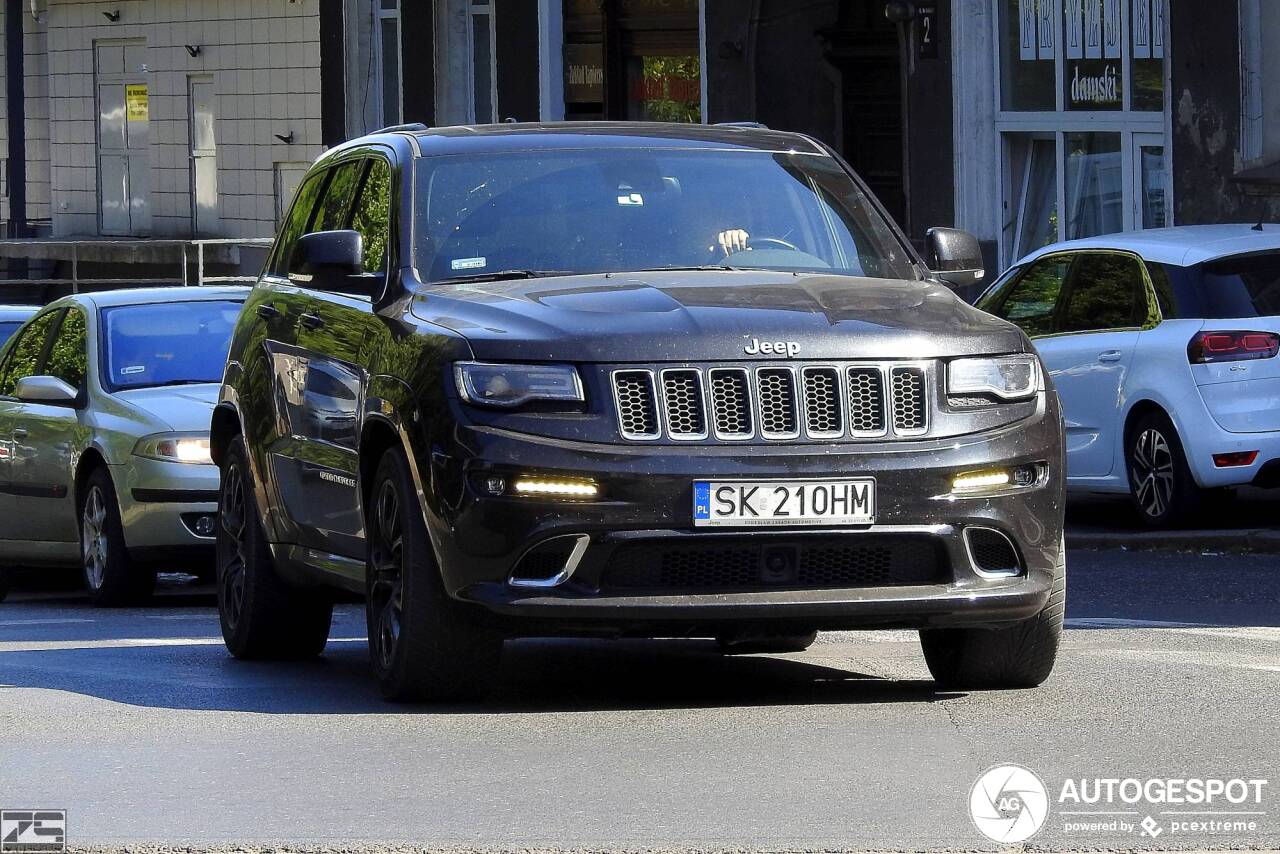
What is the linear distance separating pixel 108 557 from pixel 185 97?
81.4ft

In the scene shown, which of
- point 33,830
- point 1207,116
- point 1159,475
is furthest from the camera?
point 1207,116

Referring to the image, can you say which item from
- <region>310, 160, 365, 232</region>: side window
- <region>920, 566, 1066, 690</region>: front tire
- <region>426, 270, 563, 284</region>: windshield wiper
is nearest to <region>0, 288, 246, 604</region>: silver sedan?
<region>310, 160, 365, 232</region>: side window

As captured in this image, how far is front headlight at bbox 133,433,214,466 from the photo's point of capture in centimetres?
1291

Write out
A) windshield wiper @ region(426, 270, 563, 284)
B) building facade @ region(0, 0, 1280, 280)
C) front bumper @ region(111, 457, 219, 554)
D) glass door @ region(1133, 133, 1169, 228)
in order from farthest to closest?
glass door @ region(1133, 133, 1169, 228) → building facade @ region(0, 0, 1280, 280) → front bumper @ region(111, 457, 219, 554) → windshield wiper @ region(426, 270, 563, 284)

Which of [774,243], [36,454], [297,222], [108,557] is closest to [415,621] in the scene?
[774,243]

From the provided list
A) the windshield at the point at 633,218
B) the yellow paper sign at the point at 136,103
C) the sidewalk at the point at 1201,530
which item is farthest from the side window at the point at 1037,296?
the yellow paper sign at the point at 136,103

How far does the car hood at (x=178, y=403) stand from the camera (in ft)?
42.8

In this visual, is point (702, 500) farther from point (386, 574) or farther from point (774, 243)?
point (774, 243)

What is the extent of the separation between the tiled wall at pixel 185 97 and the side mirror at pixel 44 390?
20449 mm

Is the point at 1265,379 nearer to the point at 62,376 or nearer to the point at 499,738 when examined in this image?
the point at 62,376

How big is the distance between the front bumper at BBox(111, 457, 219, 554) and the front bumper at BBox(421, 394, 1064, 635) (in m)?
5.52

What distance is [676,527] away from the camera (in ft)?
24.0

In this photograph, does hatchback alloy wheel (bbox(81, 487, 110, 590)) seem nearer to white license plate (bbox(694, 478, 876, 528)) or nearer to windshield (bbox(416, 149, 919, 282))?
windshield (bbox(416, 149, 919, 282))

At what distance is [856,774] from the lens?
662 cm
